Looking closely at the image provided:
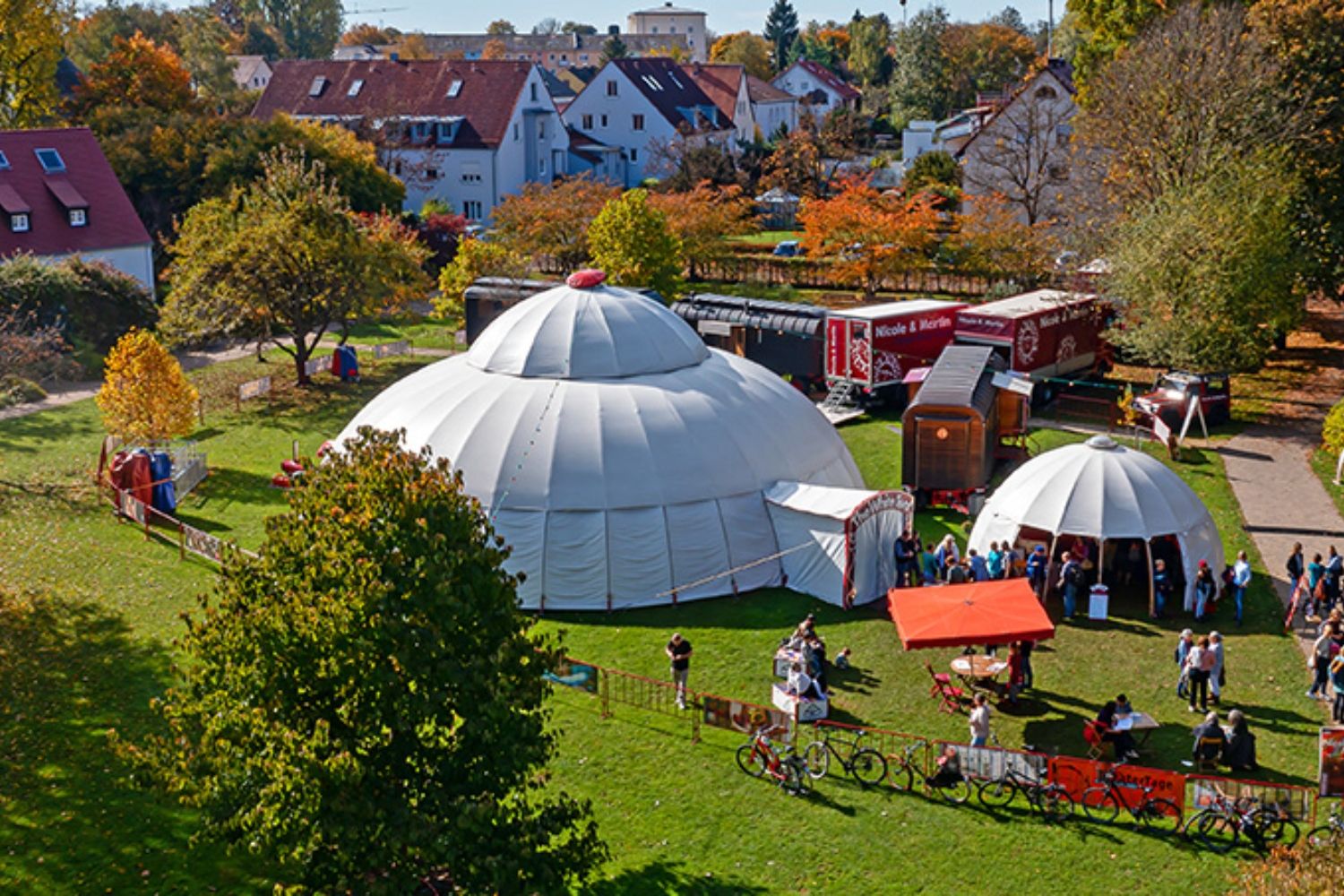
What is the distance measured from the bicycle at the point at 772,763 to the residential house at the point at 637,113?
80014 mm

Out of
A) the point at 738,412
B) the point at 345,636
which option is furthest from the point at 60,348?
the point at 345,636

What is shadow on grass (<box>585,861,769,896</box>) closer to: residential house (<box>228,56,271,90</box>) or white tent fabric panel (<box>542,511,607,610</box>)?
white tent fabric panel (<box>542,511,607,610</box>)

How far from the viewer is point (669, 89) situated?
333ft

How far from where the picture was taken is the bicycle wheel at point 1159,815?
18922mm

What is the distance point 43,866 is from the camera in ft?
59.5

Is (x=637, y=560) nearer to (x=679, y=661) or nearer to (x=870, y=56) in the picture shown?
(x=679, y=661)

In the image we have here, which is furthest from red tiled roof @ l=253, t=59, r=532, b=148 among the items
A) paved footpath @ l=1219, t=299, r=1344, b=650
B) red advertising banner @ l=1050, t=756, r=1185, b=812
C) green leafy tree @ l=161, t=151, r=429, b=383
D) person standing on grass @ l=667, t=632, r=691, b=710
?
red advertising banner @ l=1050, t=756, r=1185, b=812

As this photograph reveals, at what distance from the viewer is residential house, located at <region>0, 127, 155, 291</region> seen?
179 ft

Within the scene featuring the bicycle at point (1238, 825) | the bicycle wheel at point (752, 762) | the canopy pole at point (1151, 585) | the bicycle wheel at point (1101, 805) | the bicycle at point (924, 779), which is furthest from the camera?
the canopy pole at point (1151, 585)

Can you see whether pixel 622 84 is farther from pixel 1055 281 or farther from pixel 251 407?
pixel 251 407

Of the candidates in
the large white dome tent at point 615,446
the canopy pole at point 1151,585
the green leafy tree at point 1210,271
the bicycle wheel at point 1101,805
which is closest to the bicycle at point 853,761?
the bicycle wheel at point 1101,805

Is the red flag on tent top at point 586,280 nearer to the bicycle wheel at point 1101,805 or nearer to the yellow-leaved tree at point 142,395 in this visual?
the yellow-leaved tree at point 142,395

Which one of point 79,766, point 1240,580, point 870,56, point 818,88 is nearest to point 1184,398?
point 1240,580

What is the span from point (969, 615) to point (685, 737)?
5313 millimetres
